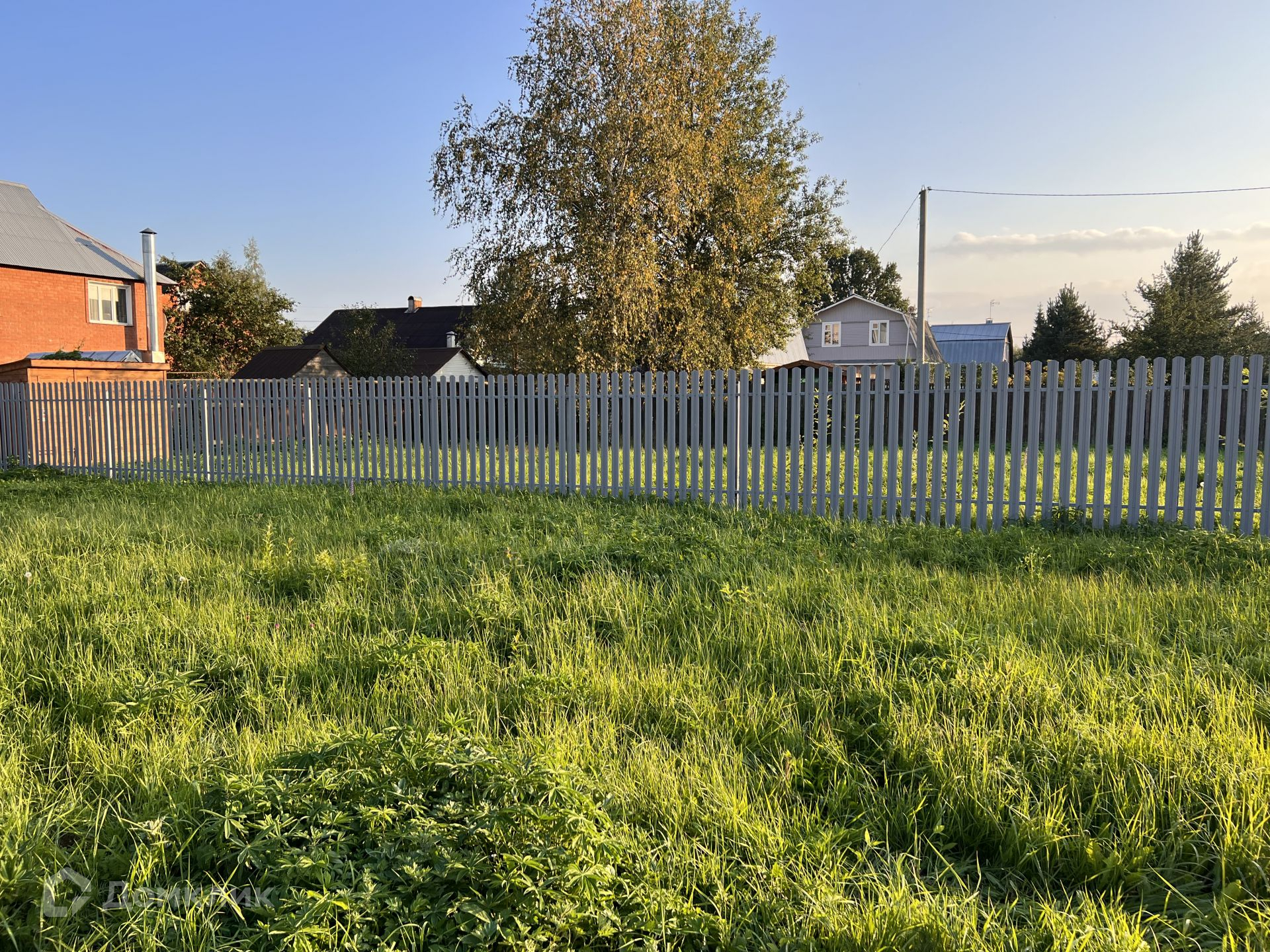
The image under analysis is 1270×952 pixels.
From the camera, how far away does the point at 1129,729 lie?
3.17 meters

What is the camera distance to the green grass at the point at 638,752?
2.17m

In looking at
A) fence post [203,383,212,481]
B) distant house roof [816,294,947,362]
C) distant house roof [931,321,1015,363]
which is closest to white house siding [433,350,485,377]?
distant house roof [816,294,947,362]

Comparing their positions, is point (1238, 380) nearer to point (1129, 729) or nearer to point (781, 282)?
point (1129, 729)

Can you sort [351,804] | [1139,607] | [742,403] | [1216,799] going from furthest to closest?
[742,403], [1139,607], [1216,799], [351,804]

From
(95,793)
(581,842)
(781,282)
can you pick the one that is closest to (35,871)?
(95,793)

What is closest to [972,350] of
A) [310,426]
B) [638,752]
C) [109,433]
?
[310,426]

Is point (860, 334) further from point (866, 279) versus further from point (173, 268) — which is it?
point (173, 268)

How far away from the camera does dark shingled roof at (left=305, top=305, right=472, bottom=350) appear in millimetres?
44000

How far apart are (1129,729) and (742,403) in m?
6.60

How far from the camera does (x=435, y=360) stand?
125 ft

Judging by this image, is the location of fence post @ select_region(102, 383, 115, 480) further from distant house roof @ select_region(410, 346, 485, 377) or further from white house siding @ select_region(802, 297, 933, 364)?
white house siding @ select_region(802, 297, 933, 364)

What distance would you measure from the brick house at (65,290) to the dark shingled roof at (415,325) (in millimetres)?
14929

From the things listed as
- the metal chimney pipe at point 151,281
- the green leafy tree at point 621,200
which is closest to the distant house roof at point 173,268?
the metal chimney pipe at point 151,281

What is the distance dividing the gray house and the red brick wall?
38.0 meters
